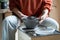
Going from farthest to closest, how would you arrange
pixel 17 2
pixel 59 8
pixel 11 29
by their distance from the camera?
1. pixel 59 8
2. pixel 17 2
3. pixel 11 29

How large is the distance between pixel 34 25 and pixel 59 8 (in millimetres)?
1209

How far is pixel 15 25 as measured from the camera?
1.56m

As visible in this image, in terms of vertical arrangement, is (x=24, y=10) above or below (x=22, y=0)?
below

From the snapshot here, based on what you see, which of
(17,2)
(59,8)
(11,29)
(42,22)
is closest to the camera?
(11,29)

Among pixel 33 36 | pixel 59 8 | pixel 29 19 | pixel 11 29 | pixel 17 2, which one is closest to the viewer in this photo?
pixel 33 36

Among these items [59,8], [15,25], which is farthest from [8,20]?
[59,8]

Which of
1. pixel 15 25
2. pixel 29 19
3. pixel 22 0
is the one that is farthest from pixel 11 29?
pixel 22 0

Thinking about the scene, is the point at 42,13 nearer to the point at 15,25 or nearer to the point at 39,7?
the point at 39,7

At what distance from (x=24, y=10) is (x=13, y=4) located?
16 centimetres

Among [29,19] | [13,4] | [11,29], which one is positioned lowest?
[11,29]

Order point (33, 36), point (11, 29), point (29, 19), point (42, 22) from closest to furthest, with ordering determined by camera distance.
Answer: point (33, 36), point (29, 19), point (11, 29), point (42, 22)

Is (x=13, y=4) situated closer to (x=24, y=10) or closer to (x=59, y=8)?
(x=24, y=10)

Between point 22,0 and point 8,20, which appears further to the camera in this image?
point 22,0

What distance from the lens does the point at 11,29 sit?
4.93 ft
